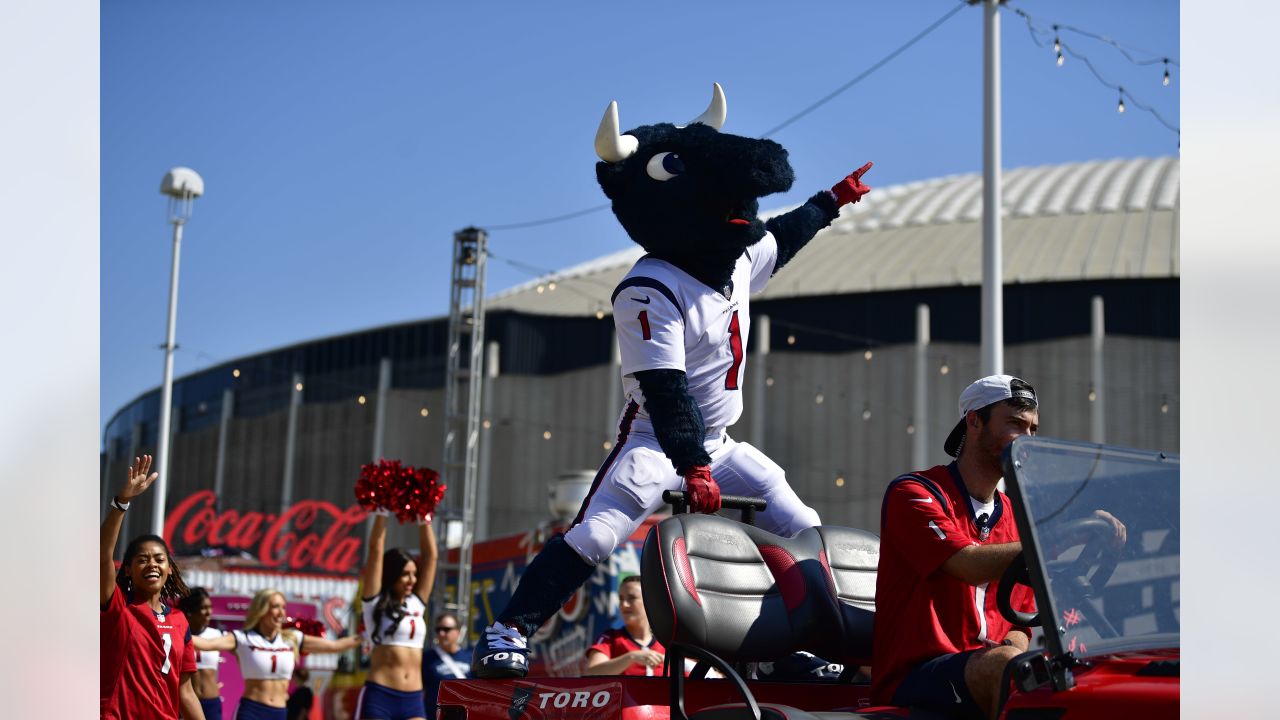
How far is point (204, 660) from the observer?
9.18 m

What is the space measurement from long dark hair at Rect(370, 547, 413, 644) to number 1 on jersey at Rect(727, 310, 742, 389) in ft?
12.2

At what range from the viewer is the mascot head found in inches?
194

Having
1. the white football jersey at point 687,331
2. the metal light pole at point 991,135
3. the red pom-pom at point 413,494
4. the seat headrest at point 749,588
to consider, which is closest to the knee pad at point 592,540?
the white football jersey at point 687,331

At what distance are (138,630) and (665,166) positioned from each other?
2691 mm

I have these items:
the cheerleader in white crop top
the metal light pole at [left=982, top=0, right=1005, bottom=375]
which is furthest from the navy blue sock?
the metal light pole at [left=982, top=0, right=1005, bottom=375]

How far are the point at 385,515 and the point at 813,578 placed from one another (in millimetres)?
4097

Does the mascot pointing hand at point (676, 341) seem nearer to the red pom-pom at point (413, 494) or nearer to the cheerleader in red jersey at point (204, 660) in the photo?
the red pom-pom at point (413, 494)

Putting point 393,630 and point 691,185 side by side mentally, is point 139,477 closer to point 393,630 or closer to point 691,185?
point 691,185

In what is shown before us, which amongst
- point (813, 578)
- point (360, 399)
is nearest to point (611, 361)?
point (360, 399)

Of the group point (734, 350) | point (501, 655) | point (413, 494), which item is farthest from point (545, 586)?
point (413, 494)

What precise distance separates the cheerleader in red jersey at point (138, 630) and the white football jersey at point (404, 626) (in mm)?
2224

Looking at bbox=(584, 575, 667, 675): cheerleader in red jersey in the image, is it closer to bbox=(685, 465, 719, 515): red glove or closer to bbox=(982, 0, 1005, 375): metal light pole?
bbox=(685, 465, 719, 515): red glove

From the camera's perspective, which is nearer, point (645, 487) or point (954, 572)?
point (954, 572)
